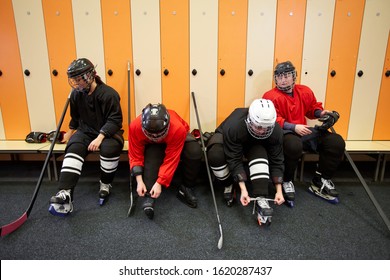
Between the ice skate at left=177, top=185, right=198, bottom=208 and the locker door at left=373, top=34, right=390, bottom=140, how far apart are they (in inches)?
84.1

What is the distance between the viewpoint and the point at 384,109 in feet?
8.10

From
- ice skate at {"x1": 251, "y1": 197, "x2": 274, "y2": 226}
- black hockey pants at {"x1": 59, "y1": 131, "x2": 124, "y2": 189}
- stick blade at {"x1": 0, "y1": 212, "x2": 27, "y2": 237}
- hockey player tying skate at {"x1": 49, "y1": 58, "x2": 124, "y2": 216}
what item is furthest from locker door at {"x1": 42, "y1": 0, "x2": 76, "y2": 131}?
ice skate at {"x1": 251, "y1": 197, "x2": 274, "y2": 226}

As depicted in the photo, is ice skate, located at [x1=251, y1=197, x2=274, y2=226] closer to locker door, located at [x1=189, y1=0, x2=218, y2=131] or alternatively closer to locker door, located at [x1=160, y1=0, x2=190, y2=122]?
locker door, located at [x1=189, y1=0, x2=218, y2=131]

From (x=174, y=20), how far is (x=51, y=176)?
1975 mm

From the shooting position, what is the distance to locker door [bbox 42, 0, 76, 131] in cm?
227

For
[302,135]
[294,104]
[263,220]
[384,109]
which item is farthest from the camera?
[384,109]

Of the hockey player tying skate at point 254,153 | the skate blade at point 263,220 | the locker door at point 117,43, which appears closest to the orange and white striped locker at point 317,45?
the hockey player tying skate at point 254,153

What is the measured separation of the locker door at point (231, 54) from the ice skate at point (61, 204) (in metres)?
1.58

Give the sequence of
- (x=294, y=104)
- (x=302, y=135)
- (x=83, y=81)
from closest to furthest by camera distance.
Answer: (x=83, y=81)
(x=302, y=135)
(x=294, y=104)

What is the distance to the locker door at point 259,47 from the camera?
2.28m

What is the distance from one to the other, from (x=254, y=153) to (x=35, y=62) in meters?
2.35

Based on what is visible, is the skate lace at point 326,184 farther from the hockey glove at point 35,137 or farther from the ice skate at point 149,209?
the hockey glove at point 35,137

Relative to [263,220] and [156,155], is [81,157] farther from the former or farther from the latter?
[263,220]

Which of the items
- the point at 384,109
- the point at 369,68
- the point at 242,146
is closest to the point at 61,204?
the point at 242,146
